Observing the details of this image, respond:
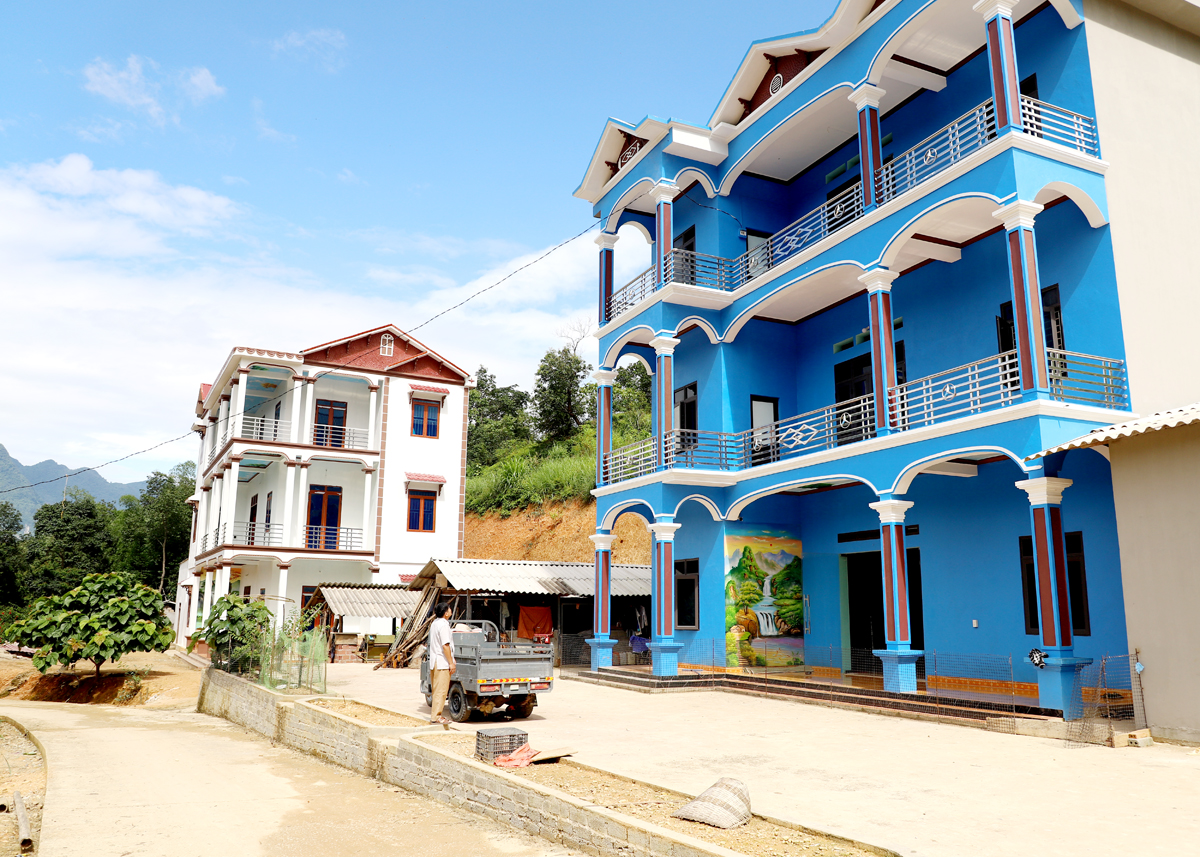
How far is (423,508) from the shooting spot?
32531 millimetres

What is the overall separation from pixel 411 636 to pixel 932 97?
58.3 feet

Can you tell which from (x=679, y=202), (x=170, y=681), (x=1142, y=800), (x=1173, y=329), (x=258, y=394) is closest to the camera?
(x=1142, y=800)

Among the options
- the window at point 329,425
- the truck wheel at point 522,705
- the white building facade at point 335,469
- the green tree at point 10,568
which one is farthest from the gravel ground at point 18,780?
the green tree at point 10,568

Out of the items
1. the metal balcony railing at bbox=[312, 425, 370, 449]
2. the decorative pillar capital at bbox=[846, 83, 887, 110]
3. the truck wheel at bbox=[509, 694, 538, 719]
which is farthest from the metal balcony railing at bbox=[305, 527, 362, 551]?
the decorative pillar capital at bbox=[846, 83, 887, 110]

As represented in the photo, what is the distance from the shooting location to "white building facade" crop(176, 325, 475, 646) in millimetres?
30578

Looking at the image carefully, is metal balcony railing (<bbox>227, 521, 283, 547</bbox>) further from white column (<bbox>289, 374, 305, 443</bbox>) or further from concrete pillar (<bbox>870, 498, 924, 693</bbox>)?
concrete pillar (<bbox>870, 498, 924, 693</bbox>)

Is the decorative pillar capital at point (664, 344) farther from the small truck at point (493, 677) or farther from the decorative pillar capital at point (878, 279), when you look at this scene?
the small truck at point (493, 677)

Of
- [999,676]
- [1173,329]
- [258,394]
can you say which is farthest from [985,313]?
[258,394]

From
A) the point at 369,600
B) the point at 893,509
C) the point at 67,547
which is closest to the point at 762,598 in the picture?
the point at 893,509

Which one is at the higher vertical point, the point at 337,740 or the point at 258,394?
the point at 258,394

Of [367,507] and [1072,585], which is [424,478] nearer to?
[367,507]

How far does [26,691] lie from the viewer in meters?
25.6

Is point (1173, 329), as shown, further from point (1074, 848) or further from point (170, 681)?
point (170, 681)

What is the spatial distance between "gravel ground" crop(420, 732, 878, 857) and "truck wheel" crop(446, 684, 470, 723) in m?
2.61
